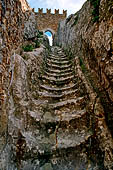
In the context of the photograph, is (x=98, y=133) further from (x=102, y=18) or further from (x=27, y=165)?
(x=102, y=18)

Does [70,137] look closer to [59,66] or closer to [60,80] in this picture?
[60,80]

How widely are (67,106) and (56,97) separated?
17.3 inches

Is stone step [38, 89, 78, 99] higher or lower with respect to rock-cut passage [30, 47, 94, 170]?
higher

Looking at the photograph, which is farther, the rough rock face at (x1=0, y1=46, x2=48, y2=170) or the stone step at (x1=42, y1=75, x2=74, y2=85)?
the stone step at (x1=42, y1=75, x2=74, y2=85)

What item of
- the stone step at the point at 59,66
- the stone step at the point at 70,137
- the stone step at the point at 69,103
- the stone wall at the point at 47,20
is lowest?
the stone step at the point at 70,137

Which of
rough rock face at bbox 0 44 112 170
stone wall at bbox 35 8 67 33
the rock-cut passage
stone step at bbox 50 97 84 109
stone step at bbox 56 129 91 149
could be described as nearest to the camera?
rough rock face at bbox 0 44 112 170

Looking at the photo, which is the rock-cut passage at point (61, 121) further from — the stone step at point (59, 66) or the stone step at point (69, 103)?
the stone step at point (59, 66)

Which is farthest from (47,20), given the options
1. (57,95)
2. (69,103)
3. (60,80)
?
(69,103)

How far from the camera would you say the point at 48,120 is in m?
2.85

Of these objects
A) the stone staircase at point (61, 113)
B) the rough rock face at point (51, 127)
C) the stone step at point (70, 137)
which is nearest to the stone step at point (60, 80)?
the stone staircase at point (61, 113)

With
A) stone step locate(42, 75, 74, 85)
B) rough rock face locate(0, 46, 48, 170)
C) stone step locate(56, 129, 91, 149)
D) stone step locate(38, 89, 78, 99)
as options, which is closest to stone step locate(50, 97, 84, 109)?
stone step locate(38, 89, 78, 99)

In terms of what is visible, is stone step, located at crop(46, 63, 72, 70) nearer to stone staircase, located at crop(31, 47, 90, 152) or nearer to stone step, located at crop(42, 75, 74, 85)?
stone staircase, located at crop(31, 47, 90, 152)

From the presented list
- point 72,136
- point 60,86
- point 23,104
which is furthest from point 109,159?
point 60,86

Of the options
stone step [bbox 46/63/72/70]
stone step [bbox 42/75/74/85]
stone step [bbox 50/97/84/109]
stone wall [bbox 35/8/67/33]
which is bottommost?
stone step [bbox 50/97/84/109]
